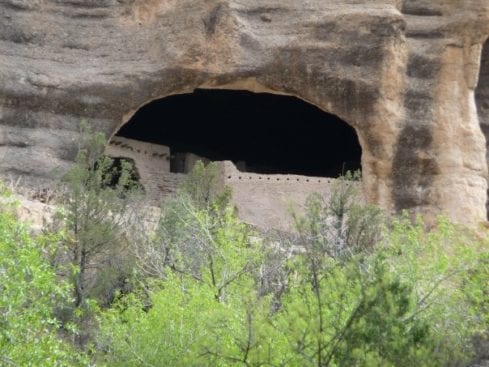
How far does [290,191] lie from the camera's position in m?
12.9

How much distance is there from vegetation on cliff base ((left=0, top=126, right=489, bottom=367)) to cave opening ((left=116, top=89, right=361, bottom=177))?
4489 millimetres

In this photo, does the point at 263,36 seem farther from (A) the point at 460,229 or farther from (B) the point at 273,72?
(A) the point at 460,229

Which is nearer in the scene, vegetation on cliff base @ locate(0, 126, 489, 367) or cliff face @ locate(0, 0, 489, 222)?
vegetation on cliff base @ locate(0, 126, 489, 367)

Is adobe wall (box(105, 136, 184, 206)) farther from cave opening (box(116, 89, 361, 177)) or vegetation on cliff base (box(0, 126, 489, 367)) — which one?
vegetation on cliff base (box(0, 126, 489, 367))

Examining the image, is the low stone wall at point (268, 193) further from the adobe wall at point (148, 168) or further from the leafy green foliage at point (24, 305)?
the leafy green foliage at point (24, 305)

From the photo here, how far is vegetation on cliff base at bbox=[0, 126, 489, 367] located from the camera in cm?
572

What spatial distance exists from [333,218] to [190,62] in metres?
2.38

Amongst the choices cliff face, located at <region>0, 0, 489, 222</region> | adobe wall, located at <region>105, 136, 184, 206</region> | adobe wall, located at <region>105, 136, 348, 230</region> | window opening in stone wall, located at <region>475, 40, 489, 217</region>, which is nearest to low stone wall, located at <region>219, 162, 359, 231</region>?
→ adobe wall, located at <region>105, 136, 348, 230</region>

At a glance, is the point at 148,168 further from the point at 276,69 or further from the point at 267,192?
the point at 276,69

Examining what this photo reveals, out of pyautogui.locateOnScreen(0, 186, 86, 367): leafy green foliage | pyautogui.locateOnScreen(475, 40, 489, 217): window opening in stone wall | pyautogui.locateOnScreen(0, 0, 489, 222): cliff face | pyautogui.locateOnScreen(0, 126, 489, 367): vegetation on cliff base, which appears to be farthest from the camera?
pyautogui.locateOnScreen(475, 40, 489, 217): window opening in stone wall

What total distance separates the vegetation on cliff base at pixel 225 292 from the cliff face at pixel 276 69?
100cm

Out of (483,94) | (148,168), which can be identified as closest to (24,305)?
(148,168)

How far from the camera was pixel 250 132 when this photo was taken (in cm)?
1642

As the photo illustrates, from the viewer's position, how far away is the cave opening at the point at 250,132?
15688mm
